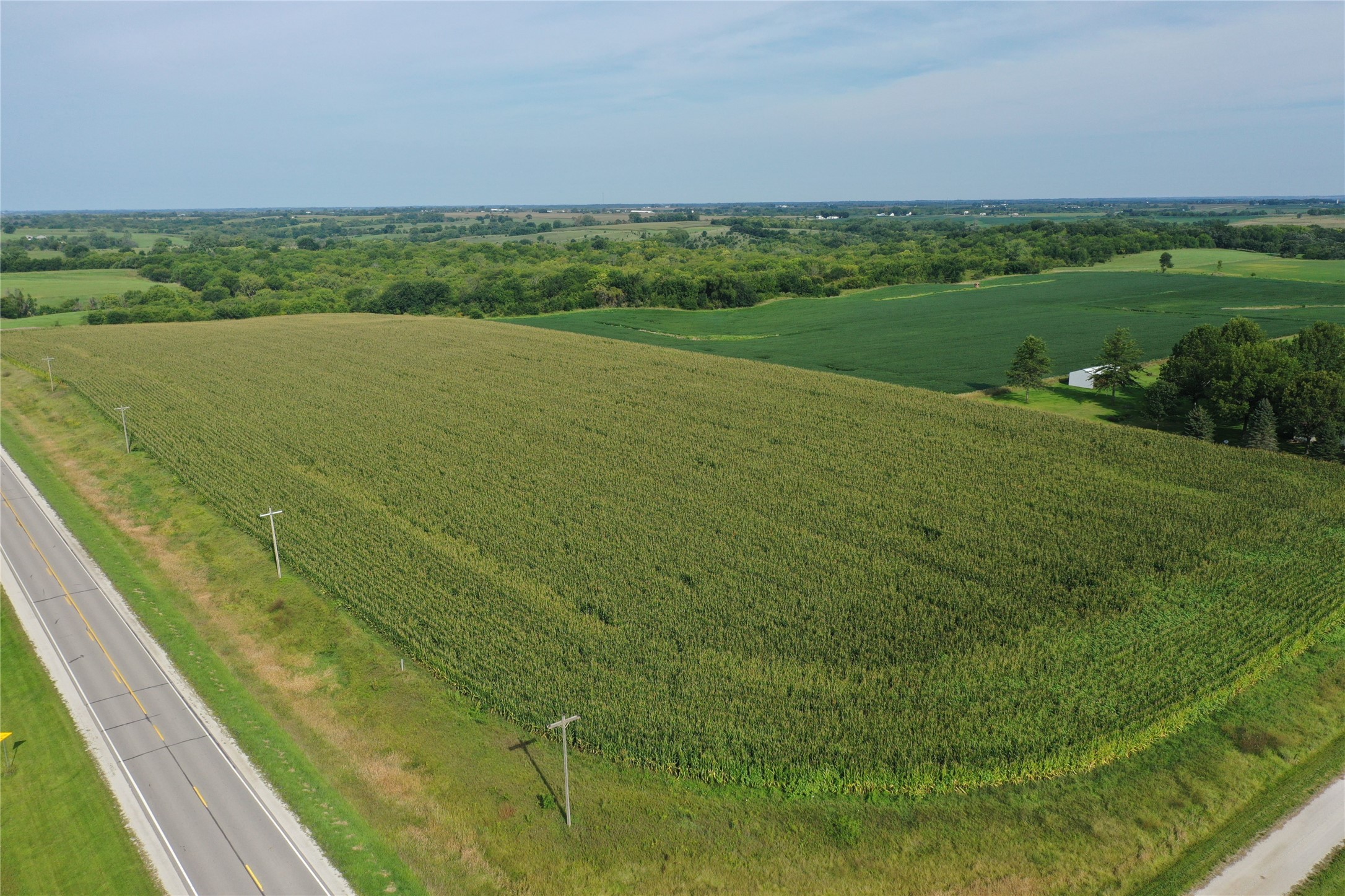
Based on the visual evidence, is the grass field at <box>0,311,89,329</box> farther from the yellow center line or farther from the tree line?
the tree line

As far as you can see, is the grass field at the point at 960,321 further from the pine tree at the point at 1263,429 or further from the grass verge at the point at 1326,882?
the grass verge at the point at 1326,882

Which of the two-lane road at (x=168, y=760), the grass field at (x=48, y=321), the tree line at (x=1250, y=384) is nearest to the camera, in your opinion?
the two-lane road at (x=168, y=760)

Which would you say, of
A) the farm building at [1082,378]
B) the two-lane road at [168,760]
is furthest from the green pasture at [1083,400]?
the two-lane road at [168,760]

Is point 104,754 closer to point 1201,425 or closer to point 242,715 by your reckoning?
point 242,715

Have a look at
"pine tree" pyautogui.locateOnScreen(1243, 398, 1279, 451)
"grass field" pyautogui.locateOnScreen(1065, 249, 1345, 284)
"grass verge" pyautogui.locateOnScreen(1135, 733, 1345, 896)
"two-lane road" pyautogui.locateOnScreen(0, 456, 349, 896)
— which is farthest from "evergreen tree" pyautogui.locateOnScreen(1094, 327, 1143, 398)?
"grass field" pyautogui.locateOnScreen(1065, 249, 1345, 284)

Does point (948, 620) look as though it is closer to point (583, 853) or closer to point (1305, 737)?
point (1305, 737)

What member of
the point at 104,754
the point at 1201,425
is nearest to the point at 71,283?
the point at 104,754
